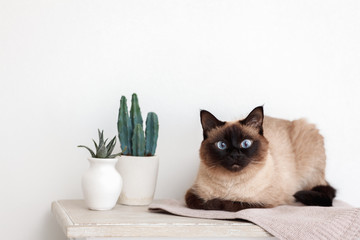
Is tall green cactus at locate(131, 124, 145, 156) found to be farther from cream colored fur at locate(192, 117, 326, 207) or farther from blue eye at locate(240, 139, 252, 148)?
blue eye at locate(240, 139, 252, 148)

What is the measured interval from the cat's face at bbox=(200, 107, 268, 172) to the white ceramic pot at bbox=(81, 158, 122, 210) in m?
0.31

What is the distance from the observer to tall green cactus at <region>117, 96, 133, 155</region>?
70.4 inches

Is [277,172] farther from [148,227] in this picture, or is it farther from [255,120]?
[148,227]

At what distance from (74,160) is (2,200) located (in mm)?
301

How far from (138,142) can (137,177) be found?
0.12 m

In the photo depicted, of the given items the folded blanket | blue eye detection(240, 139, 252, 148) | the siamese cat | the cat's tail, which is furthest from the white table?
the cat's tail

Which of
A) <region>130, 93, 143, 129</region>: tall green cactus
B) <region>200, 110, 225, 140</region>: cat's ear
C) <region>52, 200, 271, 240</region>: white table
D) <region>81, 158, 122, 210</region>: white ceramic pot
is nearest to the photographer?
<region>52, 200, 271, 240</region>: white table

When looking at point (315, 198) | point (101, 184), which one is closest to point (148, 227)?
point (101, 184)

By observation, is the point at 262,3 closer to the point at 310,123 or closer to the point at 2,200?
the point at 310,123

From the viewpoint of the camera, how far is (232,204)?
1631mm

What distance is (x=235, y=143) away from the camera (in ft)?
5.41

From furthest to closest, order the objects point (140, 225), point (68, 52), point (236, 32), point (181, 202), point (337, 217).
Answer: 1. point (236, 32)
2. point (68, 52)
3. point (181, 202)
4. point (337, 217)
5. point (140, 225)

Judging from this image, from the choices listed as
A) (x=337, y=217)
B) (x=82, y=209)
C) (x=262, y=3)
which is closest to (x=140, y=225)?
(x=82, y=209)

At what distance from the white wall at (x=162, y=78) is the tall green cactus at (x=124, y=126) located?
0.60 feet
